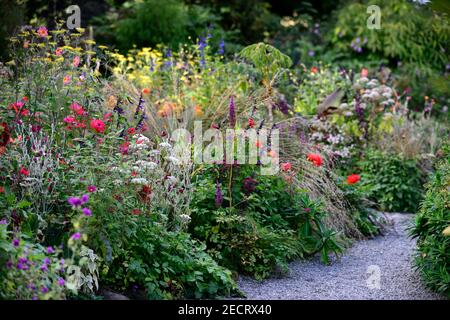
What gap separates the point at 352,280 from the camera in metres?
4.72

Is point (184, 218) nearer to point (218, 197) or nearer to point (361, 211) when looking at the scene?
point (218, 197)

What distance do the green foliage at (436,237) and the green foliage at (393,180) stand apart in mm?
2623

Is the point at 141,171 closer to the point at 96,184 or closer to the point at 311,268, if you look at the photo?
the point at 96,184

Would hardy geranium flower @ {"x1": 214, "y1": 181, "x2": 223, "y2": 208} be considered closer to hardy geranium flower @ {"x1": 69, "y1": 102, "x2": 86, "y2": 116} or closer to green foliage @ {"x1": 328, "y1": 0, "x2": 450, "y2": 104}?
hardy geranium flower @ {"x1": 69, "y1": 102, "x2": 86, "y2": 116}

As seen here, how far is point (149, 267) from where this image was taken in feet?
13.5

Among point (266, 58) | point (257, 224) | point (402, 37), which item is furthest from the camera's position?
point (402, 37)

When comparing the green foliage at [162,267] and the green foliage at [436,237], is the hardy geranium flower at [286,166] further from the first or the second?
the green foliage at [162,267]

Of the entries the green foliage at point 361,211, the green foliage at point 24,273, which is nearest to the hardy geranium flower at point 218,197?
the green foliage at point 24,273

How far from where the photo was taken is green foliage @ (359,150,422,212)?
7.30 metres

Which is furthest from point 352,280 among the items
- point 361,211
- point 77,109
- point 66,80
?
point 66,80

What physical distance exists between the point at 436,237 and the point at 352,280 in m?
0.71

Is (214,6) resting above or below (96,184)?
above
